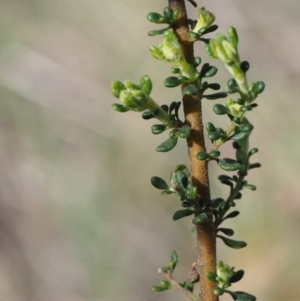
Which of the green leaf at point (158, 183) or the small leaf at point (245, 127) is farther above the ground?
the small leaf at point (245, 127)

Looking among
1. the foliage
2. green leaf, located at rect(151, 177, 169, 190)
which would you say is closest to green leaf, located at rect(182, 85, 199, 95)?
the foliage

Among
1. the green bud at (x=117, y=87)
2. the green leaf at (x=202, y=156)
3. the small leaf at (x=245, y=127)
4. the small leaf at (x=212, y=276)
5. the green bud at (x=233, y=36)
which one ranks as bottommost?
the small leaf at (x=212, y=276)

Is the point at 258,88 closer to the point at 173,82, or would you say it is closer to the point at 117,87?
the point at 173,82

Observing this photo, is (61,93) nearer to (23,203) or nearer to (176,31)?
(23,203)

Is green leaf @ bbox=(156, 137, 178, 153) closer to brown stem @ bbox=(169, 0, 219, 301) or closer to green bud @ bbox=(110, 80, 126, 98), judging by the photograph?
brown stem @ bbox=(169, 0, 219, 301)

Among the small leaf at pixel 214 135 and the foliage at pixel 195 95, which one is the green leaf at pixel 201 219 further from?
the small leaf at pixel 214 135

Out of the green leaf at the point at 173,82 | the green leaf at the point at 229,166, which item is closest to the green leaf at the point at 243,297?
the green leaf at the point at 229,166

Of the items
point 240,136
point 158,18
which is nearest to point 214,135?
point 240,136
